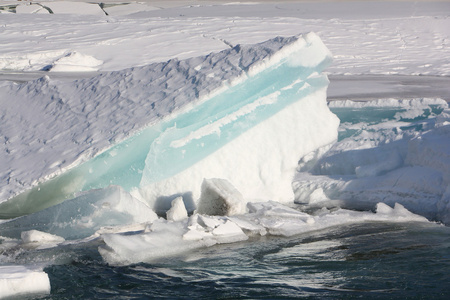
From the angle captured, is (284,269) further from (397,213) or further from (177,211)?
(397,213)

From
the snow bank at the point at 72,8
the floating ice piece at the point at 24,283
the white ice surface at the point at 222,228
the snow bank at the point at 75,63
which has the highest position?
the snow bank at the point at 72,8

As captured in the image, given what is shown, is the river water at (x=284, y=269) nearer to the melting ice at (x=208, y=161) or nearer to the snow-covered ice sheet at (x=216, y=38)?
the melting ice at (x=208, y=161)

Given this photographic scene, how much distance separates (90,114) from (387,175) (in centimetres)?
241

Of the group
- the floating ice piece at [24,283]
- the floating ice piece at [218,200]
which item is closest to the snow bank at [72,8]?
the floating ice piece at [218,200]

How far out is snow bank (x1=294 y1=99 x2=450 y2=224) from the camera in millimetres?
4703

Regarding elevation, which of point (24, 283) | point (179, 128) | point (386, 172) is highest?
point (179, 128)

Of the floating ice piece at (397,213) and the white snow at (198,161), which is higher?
the white snow at (198,161)

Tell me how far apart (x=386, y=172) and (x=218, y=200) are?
1.62 m

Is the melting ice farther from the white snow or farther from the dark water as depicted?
the dark water

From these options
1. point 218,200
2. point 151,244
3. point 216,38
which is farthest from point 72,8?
point 151,244

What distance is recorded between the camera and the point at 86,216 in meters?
4.09

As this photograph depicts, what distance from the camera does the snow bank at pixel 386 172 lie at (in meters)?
4.70

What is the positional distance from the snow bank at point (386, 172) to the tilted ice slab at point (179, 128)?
34 centimetres

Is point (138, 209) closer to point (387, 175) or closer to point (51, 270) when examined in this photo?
point (51, 270)
